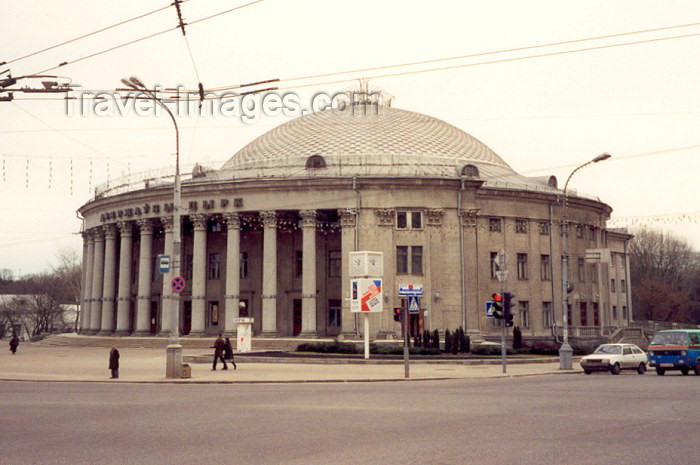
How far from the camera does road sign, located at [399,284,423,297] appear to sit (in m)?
49.7

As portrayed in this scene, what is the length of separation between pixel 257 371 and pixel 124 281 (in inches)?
1266

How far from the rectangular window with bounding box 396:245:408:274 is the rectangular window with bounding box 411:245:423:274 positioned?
19.6 inches

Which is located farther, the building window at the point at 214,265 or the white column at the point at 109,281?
the white column at the point at 109,281

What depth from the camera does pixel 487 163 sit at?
61.9m

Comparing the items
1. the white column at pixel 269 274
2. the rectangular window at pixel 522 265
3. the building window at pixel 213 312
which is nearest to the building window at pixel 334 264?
the white column at pixel 269 274

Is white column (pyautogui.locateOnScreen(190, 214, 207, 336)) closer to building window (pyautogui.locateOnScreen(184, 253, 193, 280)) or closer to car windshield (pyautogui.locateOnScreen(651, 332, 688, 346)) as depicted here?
building window (pyautogui.locateOnScreen(184, 253, 193, 280))

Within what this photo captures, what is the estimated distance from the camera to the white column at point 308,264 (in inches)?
2023

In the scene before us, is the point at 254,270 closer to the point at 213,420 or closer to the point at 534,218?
the point at 534,218

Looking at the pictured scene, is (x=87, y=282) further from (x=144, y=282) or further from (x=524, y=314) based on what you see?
(x=524, y=314)

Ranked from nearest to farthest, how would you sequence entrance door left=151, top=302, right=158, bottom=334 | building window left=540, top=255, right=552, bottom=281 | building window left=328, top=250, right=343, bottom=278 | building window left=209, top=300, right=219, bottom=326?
building window left=328, top=250, right=343, bottom=278
building window left=540, top=255, right=552, bottom=281
building window left=209, top=300, right=219, bottom=326
entrance door left=151, top=302, right=158, bottom=334

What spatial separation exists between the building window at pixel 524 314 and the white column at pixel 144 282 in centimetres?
2901

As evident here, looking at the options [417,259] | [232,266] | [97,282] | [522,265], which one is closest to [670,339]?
[417,259]

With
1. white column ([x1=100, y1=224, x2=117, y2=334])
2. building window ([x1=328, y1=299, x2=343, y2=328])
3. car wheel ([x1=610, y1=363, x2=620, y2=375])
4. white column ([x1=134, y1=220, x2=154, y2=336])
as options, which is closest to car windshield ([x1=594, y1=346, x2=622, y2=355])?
car wheel ([x1=610, y1=363, x2=620, y2=375])

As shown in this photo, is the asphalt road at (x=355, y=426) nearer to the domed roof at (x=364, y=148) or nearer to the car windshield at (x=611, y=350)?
the car windshield at (x=611, y=350)
